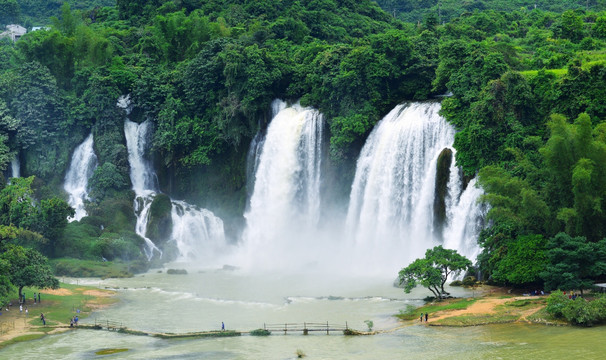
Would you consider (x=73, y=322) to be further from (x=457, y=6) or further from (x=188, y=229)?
(x=457, y=6)

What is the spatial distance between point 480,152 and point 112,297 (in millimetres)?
23446

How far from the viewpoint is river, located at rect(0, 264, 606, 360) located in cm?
3569

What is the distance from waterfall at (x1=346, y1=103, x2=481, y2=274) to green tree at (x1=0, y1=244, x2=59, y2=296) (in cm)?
2012

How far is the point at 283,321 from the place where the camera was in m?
42.7

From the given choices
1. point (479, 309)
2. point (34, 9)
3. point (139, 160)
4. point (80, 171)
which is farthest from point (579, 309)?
point (34, 9)

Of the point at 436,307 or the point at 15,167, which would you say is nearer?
the point at 436,307

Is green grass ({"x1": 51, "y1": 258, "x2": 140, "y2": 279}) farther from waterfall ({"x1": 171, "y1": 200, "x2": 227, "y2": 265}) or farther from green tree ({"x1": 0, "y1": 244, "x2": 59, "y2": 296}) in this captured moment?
green tree ({"x1": 0, "y1": 244, "x2": 59, "y2": 296})

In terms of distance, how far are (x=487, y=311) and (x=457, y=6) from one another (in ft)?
223

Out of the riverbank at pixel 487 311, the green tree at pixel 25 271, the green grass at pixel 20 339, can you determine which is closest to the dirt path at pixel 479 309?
the riverbank at pixel 487 311

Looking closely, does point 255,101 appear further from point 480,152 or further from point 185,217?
point 480,152

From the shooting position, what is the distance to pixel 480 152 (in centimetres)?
4934

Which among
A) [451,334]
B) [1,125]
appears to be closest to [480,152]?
[451,334]

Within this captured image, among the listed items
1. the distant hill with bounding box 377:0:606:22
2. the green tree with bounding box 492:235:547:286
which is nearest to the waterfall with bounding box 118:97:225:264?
the green tree with bounding box 492:235:547:286

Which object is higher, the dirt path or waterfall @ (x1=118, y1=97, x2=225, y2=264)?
waterfall @ (x1=118, y1=97, x2=225, y2=264)
